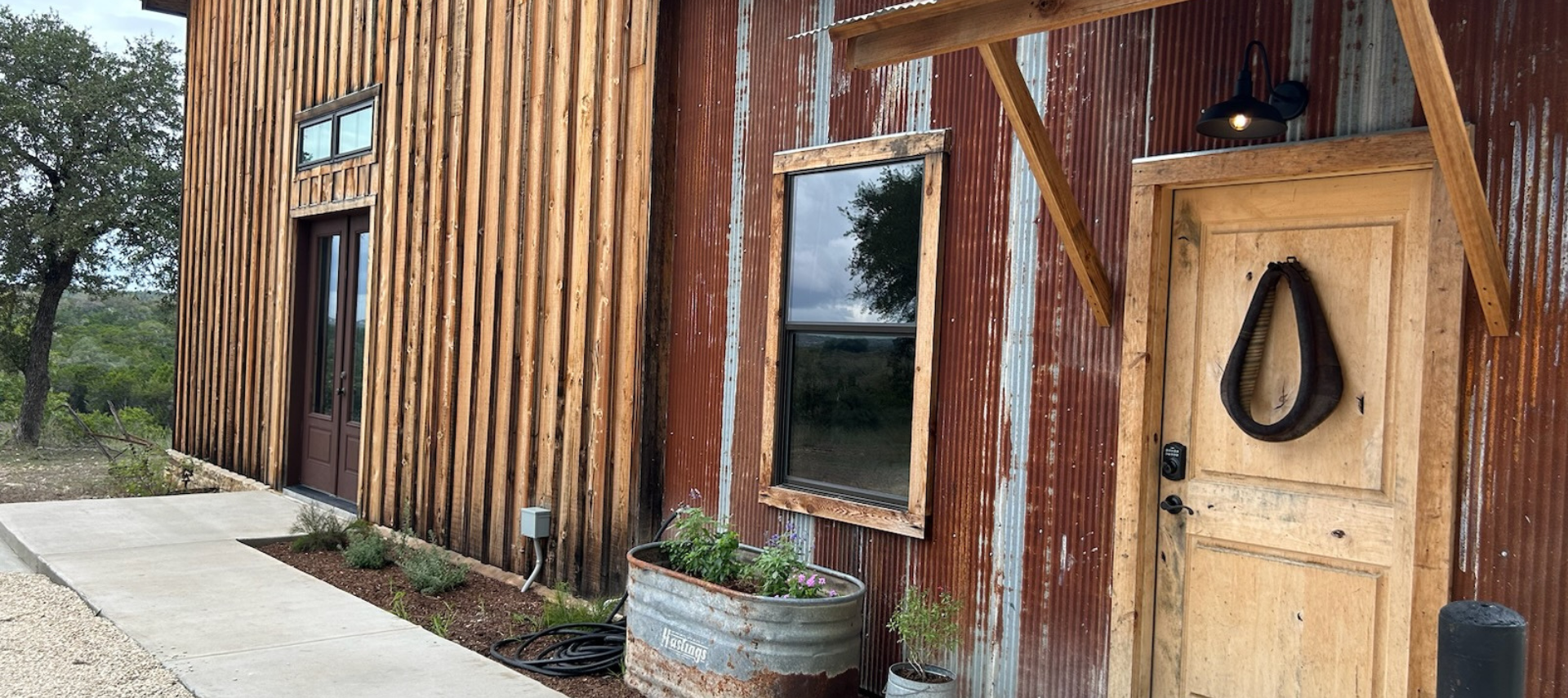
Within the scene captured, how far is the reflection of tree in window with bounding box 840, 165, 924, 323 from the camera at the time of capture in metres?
4.76

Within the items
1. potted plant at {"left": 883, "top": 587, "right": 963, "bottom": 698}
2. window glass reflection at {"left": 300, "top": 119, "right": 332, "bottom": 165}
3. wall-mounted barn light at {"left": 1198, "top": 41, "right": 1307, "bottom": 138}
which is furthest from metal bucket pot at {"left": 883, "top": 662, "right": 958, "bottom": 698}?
window glass reflection at {"left": 300, "top": 119, "right": 332, "bottom": 165}

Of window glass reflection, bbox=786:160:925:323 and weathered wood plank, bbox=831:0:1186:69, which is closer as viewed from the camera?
weathered wood plank, bbox=831:0:1186:69

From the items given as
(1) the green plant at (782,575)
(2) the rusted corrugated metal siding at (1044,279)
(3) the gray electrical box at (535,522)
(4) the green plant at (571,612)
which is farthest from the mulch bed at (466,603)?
(2) the rusted corrugated metal siding at (1044,279)

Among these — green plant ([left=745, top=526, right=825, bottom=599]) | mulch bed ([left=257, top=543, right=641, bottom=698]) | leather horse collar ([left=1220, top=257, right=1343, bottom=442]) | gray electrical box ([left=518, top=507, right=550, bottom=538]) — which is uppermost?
leather horse collar ([left=1220, top=257, right=1343, bottom=442])

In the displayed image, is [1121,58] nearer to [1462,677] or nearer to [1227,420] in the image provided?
[1227,420]

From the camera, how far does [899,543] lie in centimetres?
473

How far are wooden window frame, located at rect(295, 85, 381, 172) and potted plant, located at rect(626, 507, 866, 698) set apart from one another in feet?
16.4

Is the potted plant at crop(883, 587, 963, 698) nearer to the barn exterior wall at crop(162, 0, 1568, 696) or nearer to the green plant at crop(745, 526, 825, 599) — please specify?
the barn exterior wall at crop(162, 0, 1568, 696)

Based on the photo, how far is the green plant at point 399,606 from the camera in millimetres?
5920

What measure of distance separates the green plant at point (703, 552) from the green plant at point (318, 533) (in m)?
3.59

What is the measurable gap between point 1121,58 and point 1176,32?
0.22m

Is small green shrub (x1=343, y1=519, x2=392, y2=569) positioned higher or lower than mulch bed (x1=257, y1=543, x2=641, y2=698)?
higher

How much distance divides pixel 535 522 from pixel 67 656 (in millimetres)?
2267

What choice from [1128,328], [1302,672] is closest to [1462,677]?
[1302,672]
